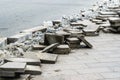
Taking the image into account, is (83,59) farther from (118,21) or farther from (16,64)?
(118,21)

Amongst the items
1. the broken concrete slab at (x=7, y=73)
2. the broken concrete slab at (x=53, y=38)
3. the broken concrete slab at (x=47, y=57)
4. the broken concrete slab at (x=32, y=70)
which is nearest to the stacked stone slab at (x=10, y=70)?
the broken concrete slab at (x=7, y=73)

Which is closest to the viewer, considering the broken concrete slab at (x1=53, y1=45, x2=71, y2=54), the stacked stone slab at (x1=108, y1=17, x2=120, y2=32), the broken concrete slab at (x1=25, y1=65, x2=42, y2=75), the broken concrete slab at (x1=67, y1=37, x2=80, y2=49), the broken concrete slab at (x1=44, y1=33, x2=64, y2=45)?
the broken concrete slab at (x1=25, y1=65, x2=42, y2=75)

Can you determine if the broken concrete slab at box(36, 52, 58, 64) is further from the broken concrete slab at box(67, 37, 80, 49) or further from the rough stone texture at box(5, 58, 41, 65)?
the broken concrete slab at box(67, 37, 80, 49)

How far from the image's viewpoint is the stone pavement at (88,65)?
6.14m

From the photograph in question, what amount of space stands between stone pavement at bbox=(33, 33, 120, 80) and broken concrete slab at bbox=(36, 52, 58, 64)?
0.10 metres

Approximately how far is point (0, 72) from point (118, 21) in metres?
5.26

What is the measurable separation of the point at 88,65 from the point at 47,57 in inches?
31.2

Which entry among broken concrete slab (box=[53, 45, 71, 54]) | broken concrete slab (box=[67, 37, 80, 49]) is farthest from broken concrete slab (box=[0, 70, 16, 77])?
broken concrete slab (box=[67, 37, 80, 49])

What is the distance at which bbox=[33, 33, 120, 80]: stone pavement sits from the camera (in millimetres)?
6136

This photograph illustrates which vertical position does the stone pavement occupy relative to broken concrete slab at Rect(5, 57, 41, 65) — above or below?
below

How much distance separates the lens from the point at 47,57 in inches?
277

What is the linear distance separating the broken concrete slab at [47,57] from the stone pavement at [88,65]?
10 centimetres

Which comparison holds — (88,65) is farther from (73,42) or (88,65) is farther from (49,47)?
(73,42)

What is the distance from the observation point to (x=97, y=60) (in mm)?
7215
